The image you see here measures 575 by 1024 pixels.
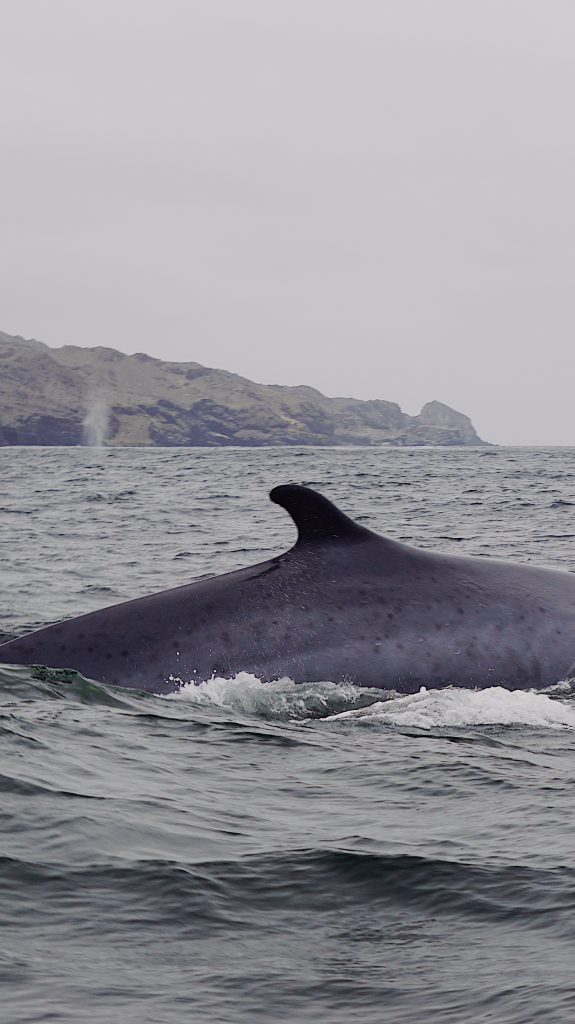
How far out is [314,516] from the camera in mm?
8078

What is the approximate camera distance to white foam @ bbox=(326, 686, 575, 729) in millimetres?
7480

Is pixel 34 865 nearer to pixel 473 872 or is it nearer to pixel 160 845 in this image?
pixel 160 845

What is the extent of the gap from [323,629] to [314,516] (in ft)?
2.42

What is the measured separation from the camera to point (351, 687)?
7801 millimetres

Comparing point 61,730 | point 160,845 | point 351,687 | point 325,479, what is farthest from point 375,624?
point 325,479

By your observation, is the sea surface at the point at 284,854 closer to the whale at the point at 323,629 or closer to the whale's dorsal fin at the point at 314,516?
the whale at the point at 323,629

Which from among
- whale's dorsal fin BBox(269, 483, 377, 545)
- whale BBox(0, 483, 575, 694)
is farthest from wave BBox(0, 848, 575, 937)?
whale's dorsal fin BBox(269, 483, 377, 545)

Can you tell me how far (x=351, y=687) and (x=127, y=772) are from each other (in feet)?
6.22

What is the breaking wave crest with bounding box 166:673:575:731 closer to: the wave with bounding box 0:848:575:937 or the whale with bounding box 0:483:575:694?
the whale with bounding box 0:483:575:694

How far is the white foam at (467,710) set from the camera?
7.48 metres

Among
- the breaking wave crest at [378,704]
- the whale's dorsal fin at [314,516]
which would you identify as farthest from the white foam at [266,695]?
the whale's dorsal fin at [314,516]

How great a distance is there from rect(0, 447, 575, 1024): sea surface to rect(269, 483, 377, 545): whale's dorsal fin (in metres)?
1.01

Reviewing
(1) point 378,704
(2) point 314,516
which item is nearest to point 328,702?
(1) point 378,704

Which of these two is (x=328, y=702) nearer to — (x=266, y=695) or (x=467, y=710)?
(x=266, y=695)
